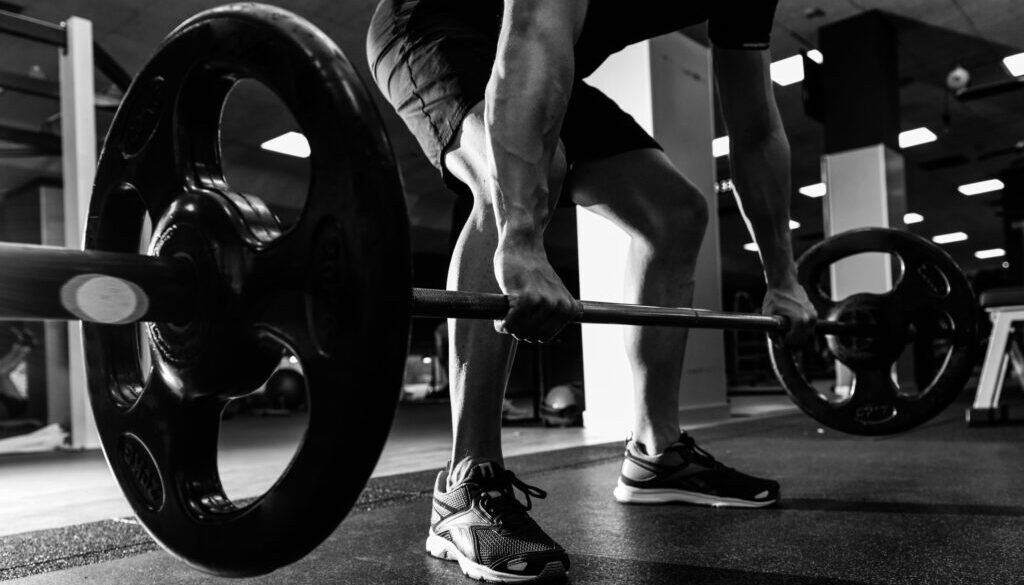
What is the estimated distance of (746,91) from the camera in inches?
57.9

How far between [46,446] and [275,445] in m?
1.03

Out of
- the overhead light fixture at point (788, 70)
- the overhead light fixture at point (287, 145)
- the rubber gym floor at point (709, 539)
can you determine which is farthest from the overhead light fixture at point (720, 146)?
the rubber gym floor at point (709, 539)

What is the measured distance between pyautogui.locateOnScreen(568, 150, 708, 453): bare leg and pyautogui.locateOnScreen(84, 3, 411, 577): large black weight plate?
728 mm

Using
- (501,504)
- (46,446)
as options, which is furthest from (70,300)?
(46,446)

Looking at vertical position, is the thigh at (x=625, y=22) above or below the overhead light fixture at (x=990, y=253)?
below

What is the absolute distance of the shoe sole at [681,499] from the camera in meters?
1.46

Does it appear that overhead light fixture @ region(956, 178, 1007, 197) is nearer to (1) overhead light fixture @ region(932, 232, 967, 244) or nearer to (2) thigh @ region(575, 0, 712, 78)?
(1) overhead light fixture @ region(932, 232, 967, 244)

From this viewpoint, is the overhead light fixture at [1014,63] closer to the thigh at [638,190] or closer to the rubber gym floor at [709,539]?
the rubber gym floor at [709,539]

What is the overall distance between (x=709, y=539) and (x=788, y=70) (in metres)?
6.54

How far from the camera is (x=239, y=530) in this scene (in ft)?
2.26

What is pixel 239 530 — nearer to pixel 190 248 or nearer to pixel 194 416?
pixel 194 416

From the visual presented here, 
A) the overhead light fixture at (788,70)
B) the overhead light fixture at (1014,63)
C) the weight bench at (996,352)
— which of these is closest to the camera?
the weight bench at (996,352)

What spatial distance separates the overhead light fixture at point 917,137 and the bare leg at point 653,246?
890 centimetres

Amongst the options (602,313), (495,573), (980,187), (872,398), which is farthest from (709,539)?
(980,187)
